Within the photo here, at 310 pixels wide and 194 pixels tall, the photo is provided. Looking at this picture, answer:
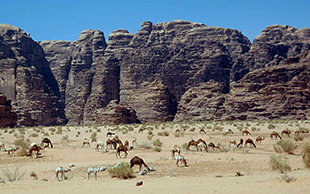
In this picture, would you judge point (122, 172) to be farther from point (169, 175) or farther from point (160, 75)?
point (160, 75)

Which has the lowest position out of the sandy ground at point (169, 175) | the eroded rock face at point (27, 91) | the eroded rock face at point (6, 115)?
the sandy ground at point (169, 175)

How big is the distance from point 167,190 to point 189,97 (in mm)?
71430

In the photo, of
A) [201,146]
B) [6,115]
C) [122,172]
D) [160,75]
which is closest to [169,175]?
[122,172]

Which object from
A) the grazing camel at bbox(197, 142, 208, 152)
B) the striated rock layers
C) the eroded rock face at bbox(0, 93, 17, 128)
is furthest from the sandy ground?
the striated rock layers

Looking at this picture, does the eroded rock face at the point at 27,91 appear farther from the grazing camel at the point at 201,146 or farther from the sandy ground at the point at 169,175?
the grazing camel at the point at 201,146

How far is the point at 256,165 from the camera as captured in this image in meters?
15.9

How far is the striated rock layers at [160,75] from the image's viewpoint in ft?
242

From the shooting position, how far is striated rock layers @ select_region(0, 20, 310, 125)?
73.8 meters

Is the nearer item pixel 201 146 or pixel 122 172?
pixel 122 172

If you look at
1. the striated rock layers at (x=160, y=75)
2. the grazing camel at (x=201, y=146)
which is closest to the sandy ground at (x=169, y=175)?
the grazing camel at (x=201, y=146)

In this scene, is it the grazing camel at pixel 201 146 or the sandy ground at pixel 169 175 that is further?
the grazing camel at pixel 201 146

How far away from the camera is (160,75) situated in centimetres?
11500

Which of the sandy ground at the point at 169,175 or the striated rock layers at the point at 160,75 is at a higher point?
the striated rock layers at the point at 160,75

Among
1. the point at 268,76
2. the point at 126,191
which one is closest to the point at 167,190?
the point at 126,191
